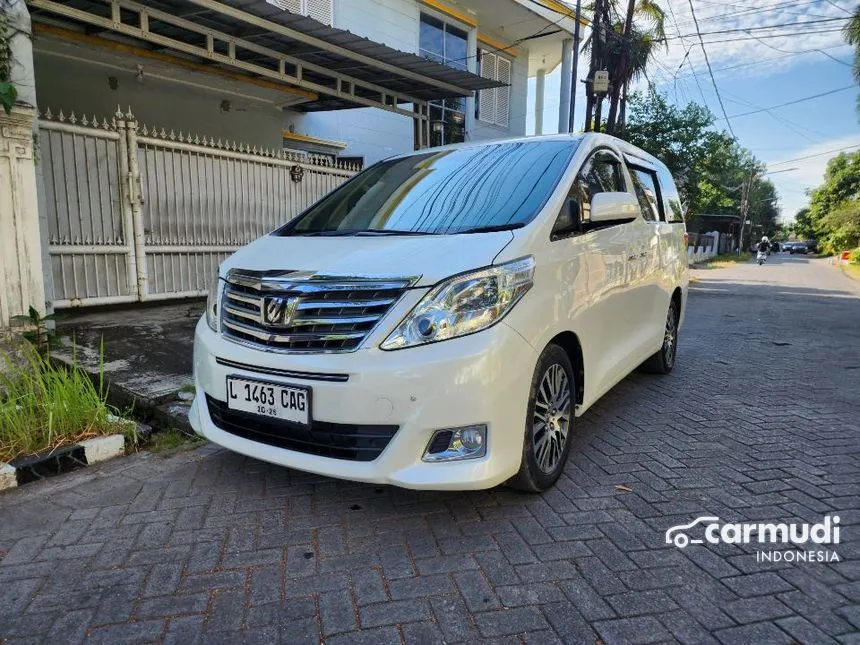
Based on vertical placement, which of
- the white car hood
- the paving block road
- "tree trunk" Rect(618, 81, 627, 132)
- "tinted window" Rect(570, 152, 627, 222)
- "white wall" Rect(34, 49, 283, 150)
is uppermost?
"tree trunk" Rect(618, 81, 627, 132)

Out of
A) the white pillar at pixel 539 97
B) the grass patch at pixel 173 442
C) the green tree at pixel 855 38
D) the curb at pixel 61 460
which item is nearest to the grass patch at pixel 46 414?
the curb at pixel 61 460

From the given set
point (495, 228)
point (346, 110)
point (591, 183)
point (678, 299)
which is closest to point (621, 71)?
point (346, 110)

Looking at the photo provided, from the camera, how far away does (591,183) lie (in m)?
3.51

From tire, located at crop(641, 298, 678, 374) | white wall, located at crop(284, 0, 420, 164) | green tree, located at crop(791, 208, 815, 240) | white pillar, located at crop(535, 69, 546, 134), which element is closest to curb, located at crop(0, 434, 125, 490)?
tire, located at crop(641, 298, 678, 374)

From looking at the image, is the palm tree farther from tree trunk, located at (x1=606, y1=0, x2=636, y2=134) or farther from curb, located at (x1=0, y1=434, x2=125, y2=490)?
curb, located at (x1=0, y1=434, x2=125, y2=490)

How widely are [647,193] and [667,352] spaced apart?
1.59 m

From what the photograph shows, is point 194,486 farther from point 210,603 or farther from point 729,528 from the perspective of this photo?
point 729,528

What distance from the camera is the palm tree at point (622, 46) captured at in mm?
13547

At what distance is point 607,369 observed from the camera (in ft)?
11.5

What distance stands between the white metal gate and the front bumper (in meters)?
4.20

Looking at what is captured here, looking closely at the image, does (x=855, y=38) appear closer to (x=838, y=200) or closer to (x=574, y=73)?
(x=574, y=73)

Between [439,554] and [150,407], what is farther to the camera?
[150,407]

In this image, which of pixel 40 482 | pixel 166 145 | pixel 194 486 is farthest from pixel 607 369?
pixel 166 145

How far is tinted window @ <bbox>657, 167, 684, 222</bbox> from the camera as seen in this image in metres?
5.18
